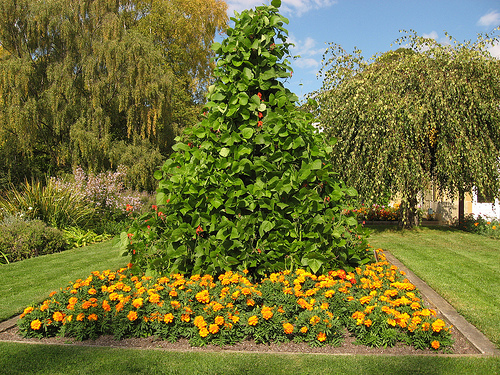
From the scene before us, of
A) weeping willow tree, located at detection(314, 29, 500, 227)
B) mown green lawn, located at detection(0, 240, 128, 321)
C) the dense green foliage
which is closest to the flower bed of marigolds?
the dense green foliage

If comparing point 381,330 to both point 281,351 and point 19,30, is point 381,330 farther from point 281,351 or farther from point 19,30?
point 19,30

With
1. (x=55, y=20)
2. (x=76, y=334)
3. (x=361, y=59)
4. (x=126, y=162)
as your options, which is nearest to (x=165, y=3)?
(x=55, y=20)

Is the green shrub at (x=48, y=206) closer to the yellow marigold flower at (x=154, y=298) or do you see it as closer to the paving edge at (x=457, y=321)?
Answer: the yellow marigold flower at (x=154, y=298)

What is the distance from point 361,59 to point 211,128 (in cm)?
758

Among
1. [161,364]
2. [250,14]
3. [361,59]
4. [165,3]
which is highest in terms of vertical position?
[165,3]

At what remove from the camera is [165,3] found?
21.8m

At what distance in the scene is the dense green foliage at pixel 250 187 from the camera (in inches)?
136

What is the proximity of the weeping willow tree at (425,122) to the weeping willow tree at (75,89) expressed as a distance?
8.99 m

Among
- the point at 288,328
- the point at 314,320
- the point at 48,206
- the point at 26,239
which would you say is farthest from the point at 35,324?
the point at 48,206

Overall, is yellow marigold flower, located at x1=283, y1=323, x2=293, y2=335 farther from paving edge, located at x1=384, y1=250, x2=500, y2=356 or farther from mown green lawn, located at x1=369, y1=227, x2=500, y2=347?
mown green lawn, located at x1=369, y1=227, x2=500, y2=347

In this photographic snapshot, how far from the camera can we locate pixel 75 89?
48.2ft

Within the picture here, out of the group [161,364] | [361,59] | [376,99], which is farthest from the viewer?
[361,59]

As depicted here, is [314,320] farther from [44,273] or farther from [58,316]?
[44,273]

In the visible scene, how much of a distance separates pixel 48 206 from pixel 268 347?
747 cm
